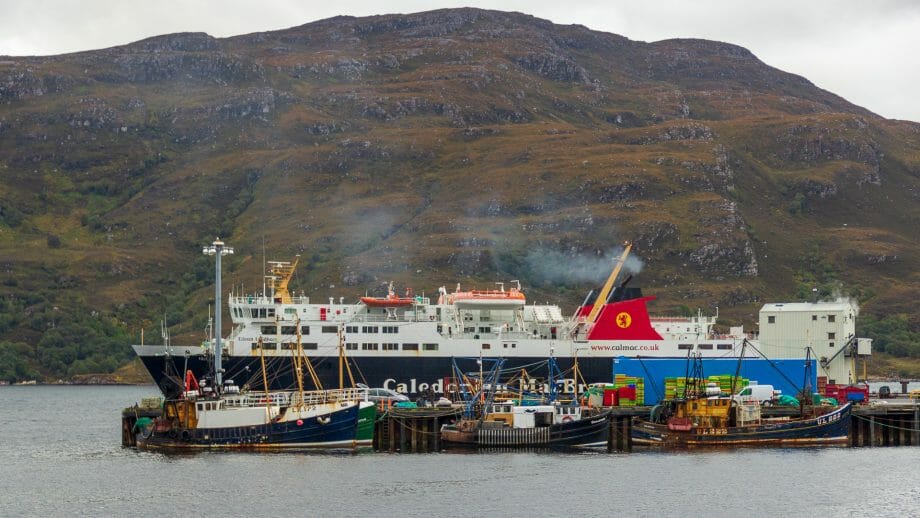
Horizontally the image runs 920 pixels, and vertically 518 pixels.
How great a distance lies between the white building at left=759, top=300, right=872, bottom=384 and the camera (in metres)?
116

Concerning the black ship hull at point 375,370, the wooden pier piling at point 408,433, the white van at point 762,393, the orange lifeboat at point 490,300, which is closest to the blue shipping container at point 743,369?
the black ship hull at point 375,370

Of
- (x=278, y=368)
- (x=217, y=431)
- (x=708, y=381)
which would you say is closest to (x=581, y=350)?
(x=708, y=381)

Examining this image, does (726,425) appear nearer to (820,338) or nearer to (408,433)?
(408,433)

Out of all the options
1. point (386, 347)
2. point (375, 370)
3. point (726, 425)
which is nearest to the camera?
point (726, 425)

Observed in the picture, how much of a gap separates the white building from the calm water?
22.4 meters

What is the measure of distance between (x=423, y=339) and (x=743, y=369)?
24620 millimetres

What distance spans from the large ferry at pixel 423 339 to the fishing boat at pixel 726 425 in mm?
17879

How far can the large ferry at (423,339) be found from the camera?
11056 cm

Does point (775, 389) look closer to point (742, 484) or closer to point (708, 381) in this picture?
point (708, 381)

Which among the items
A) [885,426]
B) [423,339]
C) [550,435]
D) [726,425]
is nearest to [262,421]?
[550,435]

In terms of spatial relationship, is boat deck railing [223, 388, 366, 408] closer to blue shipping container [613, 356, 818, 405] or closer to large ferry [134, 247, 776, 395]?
large ferry [134, 247, 776, 395]

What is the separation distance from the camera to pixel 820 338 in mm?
116938

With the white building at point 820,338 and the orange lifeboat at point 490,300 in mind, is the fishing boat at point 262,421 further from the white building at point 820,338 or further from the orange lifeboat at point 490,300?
the white building at point 820,338

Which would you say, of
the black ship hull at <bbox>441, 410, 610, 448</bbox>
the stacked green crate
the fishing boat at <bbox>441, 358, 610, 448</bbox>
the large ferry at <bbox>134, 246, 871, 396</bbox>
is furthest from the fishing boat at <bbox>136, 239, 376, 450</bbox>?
the stacked green crate
